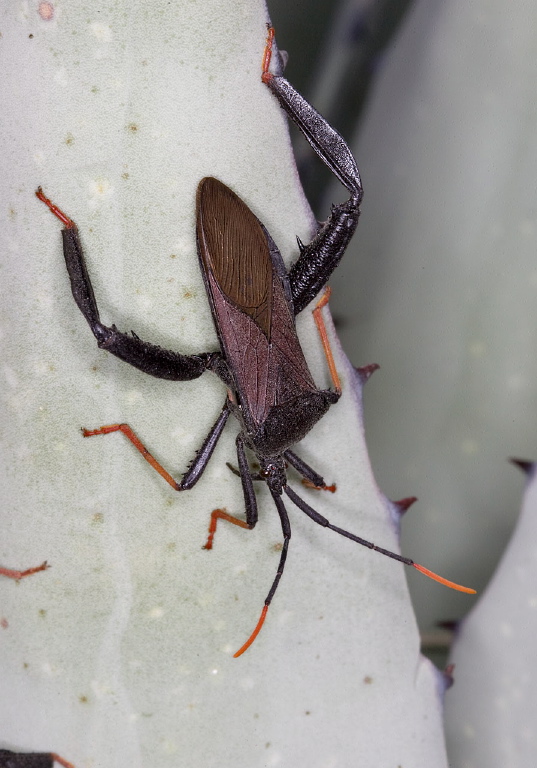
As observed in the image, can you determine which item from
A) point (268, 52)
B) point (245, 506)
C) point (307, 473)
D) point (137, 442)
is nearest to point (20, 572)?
point (137, 442)

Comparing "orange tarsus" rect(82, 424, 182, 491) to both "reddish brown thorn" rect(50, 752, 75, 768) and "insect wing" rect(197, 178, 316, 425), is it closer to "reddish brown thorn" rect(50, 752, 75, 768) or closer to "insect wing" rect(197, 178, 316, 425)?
"insect wing" rect(197, 178, 316, 425)

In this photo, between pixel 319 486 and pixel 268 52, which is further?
pixel 319 486

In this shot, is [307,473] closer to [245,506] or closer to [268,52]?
[245,506]

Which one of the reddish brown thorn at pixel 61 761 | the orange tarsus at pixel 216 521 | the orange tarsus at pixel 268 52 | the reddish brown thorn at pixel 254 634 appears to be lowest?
the reddish brown thorn at pixel 61 761

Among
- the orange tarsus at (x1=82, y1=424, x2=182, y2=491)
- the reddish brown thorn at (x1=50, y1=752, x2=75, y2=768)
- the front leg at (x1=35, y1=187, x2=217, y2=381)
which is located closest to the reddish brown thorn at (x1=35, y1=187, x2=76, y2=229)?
the front leg at (x1=35, y1=187, x2=217, y2=381)

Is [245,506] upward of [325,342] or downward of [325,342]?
downward

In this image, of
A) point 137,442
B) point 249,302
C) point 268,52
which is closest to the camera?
point 268,52

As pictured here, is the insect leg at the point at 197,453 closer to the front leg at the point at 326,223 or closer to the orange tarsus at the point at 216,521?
the orange tarsus at the point at 216,521

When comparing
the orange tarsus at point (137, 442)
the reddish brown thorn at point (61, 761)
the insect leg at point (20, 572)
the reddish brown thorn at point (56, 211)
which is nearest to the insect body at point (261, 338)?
the orange tarsus at point (137, 442)
